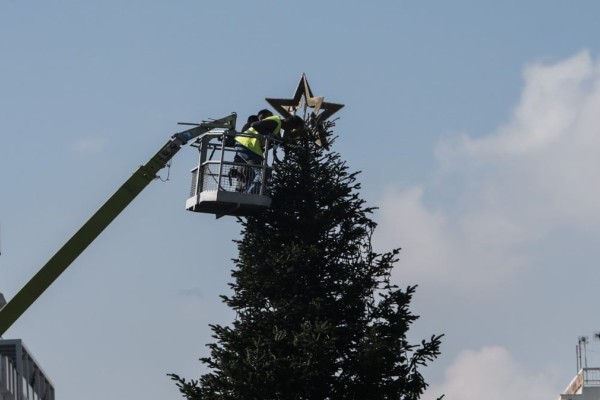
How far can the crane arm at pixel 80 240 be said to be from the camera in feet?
153

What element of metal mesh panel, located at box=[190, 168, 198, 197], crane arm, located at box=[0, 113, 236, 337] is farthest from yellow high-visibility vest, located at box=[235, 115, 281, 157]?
crane arm, located at box=[0, 113, 236, 337]

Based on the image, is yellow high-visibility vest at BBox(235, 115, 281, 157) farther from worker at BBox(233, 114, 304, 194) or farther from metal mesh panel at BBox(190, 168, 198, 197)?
metal mesh panel at BBox(190, 168, 198, 197)

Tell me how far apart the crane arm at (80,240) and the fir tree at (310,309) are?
149 inches

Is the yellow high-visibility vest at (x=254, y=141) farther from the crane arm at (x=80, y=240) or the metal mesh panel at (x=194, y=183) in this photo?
the crane arm at (x=80, y=240)

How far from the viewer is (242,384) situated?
4156 cm

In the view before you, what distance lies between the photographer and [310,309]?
140ft

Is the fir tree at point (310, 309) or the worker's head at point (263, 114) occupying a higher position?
the worker's head at point (263, 114)

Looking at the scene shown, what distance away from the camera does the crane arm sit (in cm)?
4659

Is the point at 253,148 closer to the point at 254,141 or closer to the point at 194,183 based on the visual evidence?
the point at 254,141

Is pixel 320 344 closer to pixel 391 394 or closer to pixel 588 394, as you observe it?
pixel 391 394

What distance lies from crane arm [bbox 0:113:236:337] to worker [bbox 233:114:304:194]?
2658 millimetres

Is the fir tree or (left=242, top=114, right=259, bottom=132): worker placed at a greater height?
(left=242, top=114, right=259, bottom=132): worker

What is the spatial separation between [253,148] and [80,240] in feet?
20.9

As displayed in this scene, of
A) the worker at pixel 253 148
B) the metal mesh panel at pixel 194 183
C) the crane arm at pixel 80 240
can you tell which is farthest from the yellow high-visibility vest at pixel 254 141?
the crane arm at pixel 80 240
